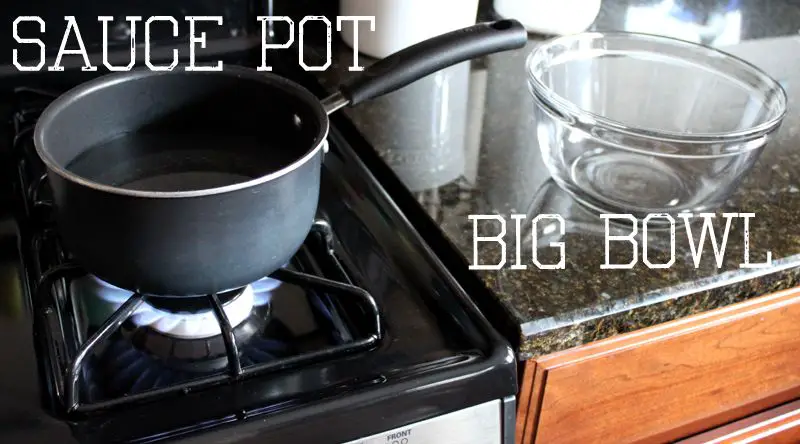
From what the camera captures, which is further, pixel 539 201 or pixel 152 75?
pixel 539 201

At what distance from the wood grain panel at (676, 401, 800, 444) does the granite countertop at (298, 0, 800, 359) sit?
19 centimetres

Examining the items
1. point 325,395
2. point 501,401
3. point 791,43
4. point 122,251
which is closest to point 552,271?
point 501,401

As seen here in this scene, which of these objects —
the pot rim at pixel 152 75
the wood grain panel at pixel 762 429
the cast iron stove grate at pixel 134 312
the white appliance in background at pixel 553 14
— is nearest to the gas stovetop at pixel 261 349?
the cast iron stove grate at pixel 134 312

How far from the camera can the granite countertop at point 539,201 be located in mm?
654

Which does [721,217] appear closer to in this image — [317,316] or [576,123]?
[576,123]

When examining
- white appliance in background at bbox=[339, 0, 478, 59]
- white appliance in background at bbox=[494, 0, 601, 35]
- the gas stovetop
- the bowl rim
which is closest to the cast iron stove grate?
the gas stovetop

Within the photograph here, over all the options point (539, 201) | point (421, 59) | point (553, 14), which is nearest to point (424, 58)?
point (421, 59)

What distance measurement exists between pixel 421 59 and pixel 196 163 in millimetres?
210

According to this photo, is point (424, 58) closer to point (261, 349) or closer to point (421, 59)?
point (421, 59)

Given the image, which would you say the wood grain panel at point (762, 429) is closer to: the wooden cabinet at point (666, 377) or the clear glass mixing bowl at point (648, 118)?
the wooden cabinet at point (666, 377)

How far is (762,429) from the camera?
2.81ft

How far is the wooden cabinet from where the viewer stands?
68cm

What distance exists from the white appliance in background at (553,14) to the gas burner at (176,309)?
2.00ft

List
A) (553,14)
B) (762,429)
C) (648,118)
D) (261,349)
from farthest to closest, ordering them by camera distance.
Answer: (553,14), (648,118), (762,429), (261,349)
